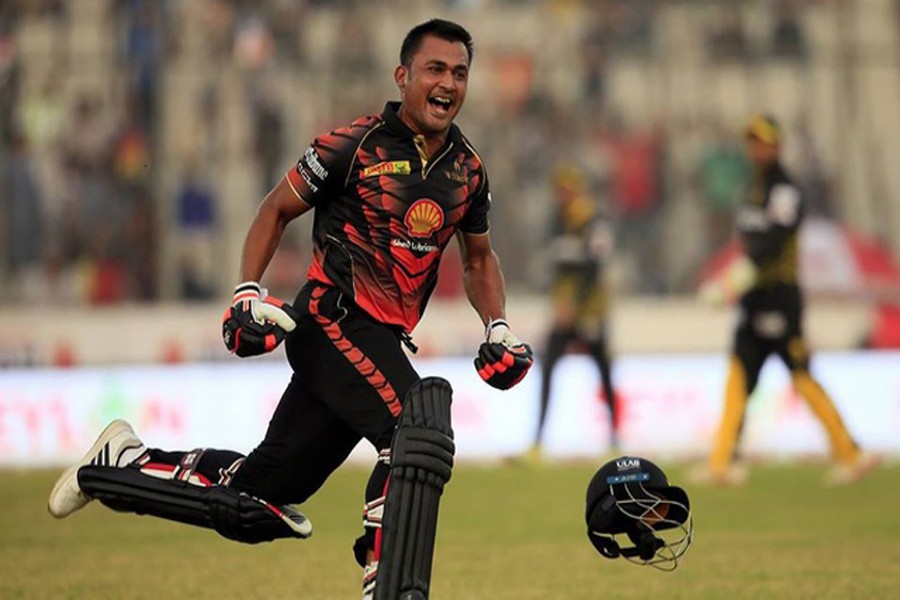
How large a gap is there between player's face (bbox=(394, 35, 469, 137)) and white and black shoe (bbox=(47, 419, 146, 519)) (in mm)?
1723

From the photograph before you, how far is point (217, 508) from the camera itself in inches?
266

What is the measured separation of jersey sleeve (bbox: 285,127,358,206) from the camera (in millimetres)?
6762

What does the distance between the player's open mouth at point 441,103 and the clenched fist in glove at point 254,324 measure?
977 mm

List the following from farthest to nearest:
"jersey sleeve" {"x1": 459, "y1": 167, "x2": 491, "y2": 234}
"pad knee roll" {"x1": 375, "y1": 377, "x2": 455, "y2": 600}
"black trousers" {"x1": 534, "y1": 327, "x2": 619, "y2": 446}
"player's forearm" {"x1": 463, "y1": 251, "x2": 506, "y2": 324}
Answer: "black trousers" {"x1": 534, "y1": 327, "x2": 619, "y2": 446}
"player's forearm" {"x1": 463, "y1": 251, "x2": 506, "y2": 324}
"jersey sleeve" {"x1": 459, "y1": 167, "x2": 491, "y2": 234}
"pad knee roll" {"x1": 375, "y1": 377, "x2": 455, "y2": 600}

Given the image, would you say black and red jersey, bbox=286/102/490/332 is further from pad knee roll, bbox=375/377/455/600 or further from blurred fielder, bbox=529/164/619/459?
blurred fielder, bbox=529/164/619/459

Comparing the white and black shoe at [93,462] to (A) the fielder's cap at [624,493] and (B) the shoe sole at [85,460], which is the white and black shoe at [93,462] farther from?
(A) the fielder's cap at [624,493]

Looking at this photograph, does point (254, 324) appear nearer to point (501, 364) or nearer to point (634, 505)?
point (501, 364)

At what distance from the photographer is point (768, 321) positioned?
14.7 metres

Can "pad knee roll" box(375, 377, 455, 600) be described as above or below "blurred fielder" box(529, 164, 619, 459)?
above

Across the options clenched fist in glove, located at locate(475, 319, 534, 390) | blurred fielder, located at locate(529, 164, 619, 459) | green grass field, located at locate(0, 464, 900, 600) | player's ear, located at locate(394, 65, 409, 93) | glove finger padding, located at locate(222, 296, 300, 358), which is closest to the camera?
glove finger padding, located at locate(222, 296, 300, 358)

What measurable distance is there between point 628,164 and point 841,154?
2695 mm

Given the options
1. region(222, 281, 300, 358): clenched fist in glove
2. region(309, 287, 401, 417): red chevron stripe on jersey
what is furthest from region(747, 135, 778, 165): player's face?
region(222, 281, 300, 358): clenched fist in glove

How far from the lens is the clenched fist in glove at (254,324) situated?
6.28 metres

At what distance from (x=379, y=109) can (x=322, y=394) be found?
15.9 metres
